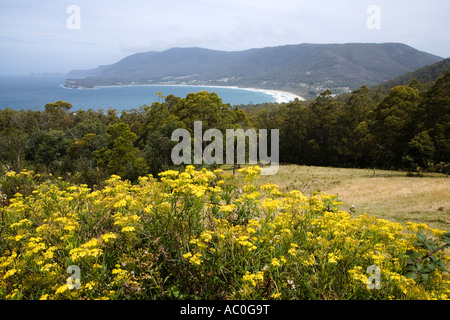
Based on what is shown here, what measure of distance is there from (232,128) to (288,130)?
20.9 m

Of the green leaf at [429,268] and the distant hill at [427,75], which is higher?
the distant hill at [427,75]

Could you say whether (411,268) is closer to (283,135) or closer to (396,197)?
(396,197)

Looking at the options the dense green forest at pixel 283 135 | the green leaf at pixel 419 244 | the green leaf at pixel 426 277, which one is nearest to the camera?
the green leaf at pixel 426 277

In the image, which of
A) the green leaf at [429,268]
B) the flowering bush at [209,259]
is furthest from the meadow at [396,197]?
the green leaf at [429,268]

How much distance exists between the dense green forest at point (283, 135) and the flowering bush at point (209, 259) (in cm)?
1255

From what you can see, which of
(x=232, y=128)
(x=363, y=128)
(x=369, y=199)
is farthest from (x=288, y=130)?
(x=369, y=199)

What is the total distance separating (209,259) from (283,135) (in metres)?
42.5

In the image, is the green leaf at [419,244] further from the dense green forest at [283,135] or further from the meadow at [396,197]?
the dense green forest at [283,135]

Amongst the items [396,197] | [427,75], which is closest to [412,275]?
[396,197]

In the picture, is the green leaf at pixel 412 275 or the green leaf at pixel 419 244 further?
the green leaf at pixel 419 244

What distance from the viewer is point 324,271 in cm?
240

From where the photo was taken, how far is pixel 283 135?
43.6 m

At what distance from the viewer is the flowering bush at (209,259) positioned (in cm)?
229

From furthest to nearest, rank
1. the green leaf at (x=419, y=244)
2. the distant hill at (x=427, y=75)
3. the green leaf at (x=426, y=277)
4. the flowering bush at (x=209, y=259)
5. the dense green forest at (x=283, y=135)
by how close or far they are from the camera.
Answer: the distant hill at (x=427, y=75), the dense green forest at (x=283, y=135), the green leaf at (x=419, y=244), the green leaf at (x=426, y=277), the flowering bush at (x=209, y=259)
